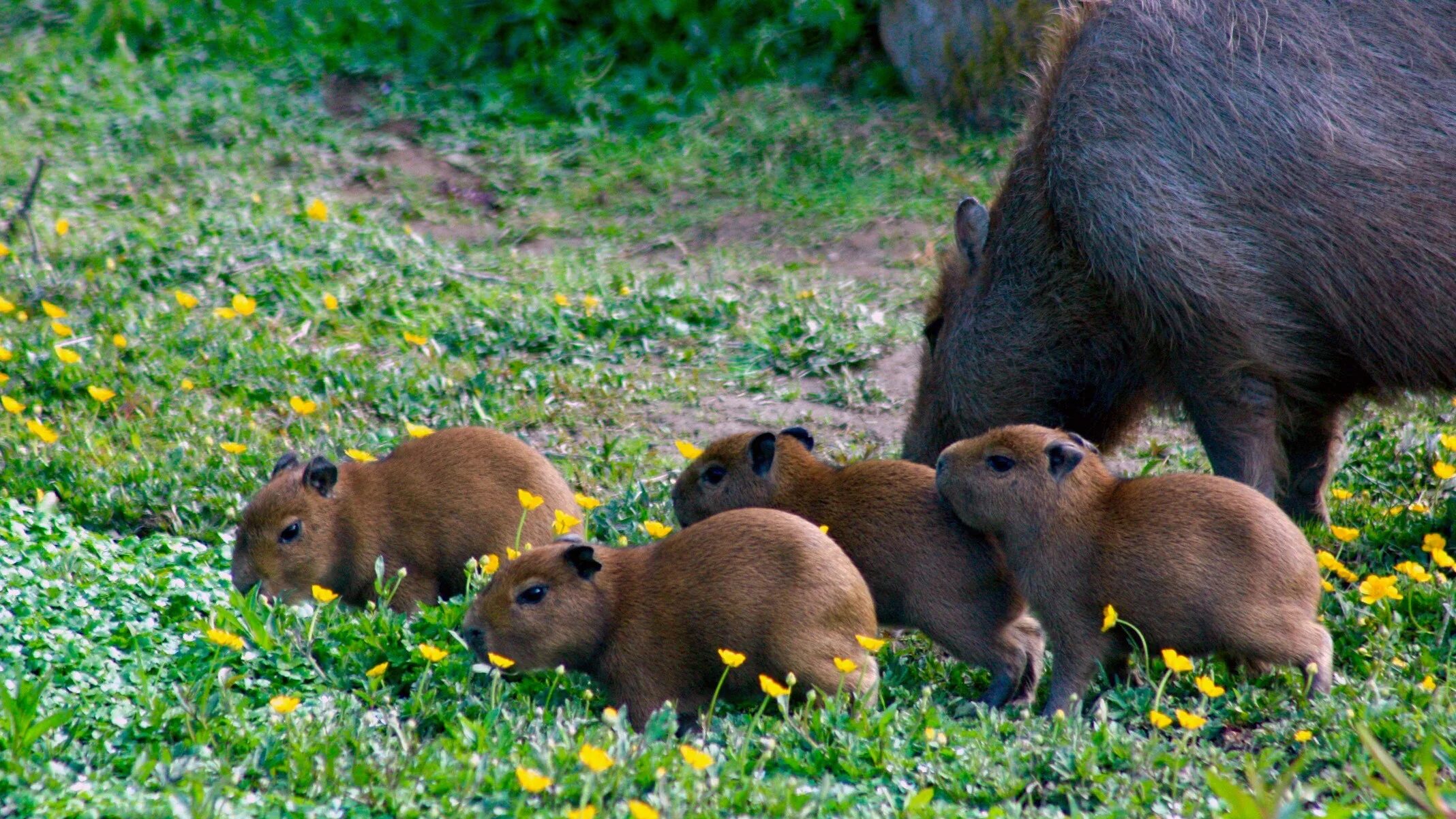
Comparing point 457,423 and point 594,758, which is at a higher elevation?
point 594,758

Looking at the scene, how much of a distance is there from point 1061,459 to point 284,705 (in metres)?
1.86

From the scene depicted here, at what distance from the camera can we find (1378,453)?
5.29 m

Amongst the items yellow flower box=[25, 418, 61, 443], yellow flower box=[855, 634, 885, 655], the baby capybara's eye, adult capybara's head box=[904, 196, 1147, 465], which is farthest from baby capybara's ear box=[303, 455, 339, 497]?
adult capybara's head box=[904, 196, 1147, 465]

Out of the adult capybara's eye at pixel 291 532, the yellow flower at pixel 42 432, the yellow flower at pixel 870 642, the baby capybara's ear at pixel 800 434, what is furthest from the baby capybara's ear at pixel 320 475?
the yellow flower at pixel 870 642

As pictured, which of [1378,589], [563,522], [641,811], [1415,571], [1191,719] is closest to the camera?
[641,811]

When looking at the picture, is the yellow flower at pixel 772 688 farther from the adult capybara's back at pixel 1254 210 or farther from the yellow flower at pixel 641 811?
the adult capybara's back at pixel 1254 210

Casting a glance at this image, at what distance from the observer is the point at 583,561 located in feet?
11.4

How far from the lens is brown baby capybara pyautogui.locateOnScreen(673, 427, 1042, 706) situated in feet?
11.9

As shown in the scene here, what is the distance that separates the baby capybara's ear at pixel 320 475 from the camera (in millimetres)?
4035

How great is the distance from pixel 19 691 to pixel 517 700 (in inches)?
40.7

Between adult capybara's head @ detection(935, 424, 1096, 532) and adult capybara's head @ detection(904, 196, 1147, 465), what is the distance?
1144mm

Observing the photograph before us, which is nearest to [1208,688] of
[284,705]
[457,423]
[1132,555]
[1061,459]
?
A: [1132,555]

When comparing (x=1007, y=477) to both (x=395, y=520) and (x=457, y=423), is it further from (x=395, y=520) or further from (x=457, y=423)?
(x=457, y=423)

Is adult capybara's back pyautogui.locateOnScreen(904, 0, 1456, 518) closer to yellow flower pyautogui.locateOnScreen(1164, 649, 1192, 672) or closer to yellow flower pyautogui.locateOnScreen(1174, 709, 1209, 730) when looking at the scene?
yellow flower pyautogui.locateOnScreen(1164, 649, 1192, 672)
